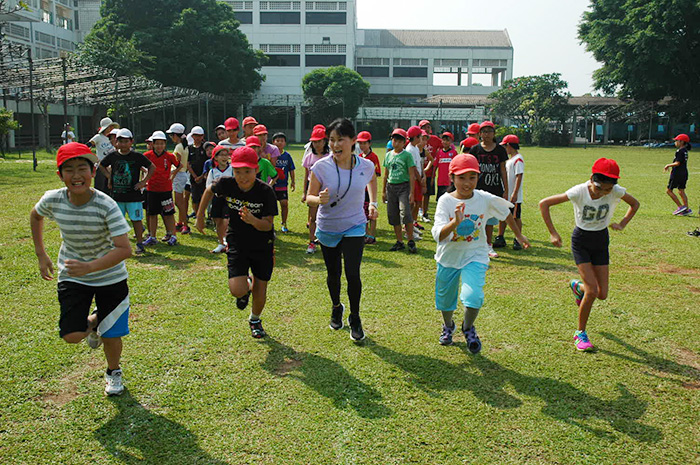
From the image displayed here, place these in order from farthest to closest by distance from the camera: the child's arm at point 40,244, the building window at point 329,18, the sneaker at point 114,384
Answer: the building window at point 329,18 < the sneaker at point 114,384 < the child's arm at point 40,244

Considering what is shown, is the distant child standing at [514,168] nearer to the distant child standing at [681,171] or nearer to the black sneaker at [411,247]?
the black sneaker at [411,247]

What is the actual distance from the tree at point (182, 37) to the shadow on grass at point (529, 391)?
4565 cm

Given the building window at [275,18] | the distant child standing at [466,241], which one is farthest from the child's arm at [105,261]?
the building window at [275,18]

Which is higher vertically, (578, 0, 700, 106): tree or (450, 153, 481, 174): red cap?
(578, 0, 700, 106): tree

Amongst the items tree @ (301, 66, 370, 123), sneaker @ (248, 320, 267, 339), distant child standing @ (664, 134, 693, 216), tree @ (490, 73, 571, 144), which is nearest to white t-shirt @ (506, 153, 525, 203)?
sneaker @ (248, 320, 267, 339)

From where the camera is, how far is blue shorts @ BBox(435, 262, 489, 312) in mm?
4875

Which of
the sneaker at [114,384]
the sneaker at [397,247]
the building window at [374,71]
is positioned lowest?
the sneaker at [114,384]

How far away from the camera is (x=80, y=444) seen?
11.8 feet

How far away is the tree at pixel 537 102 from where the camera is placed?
53688 millimetres

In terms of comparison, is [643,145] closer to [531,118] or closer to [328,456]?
[531,118]

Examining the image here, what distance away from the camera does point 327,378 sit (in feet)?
15.1

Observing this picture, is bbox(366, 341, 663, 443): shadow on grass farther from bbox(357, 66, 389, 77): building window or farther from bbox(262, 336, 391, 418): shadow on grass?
bbox(357, 66, 389, 77): building window

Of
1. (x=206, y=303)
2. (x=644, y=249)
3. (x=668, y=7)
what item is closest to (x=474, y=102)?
(x=668, y=7)

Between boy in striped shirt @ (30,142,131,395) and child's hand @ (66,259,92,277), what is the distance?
10 centimetres
